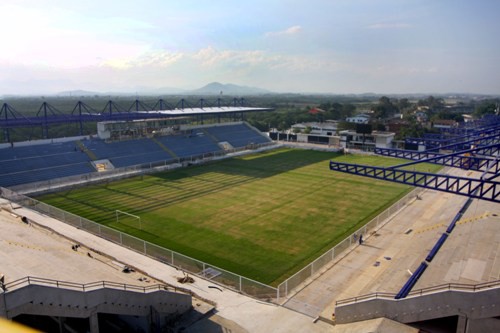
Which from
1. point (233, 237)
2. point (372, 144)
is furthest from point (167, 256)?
point (372, 144)

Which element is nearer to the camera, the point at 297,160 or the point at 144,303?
the point at 144,303

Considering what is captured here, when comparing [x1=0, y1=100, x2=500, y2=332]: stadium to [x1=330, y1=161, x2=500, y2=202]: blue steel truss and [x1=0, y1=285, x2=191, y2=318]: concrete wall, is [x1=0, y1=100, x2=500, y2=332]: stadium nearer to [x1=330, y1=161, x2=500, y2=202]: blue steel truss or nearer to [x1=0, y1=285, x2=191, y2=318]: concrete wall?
[x1=0, y1=285, x2=191, y2=318]: concrete wall

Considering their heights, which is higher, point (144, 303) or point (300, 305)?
point (144, 303)

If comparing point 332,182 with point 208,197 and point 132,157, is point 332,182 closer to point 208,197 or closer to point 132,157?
point 208,197

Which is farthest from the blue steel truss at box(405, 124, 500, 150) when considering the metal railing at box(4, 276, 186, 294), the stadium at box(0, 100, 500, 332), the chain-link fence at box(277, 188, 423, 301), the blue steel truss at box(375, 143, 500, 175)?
the metal railing at box(4, 276, 186, 294)

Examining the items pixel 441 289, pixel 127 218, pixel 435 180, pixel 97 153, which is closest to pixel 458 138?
pixel 435 180

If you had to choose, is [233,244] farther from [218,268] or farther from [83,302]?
[83,302]

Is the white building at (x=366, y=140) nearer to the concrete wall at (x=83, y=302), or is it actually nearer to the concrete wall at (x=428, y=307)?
the concrete wall at (x=428, y=307)
